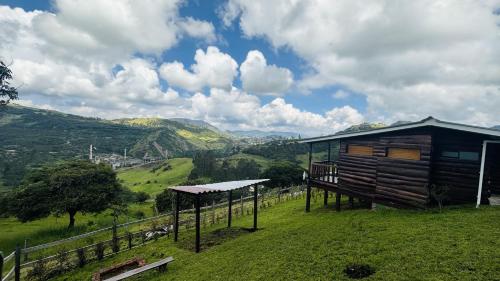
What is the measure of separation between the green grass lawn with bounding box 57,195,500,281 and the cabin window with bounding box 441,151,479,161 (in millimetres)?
2476

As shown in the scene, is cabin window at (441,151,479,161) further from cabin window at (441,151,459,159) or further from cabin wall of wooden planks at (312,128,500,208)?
cabin wall of wooden planks at (312,128,500,208)

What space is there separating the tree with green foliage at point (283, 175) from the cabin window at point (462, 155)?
53188 mm

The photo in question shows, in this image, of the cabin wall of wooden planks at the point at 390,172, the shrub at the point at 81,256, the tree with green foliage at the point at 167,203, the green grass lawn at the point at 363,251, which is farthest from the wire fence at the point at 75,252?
the tree with green foliage at the point at 167,203

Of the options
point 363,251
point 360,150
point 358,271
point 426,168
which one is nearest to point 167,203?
point 360,150

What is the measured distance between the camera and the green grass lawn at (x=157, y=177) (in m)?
94.9

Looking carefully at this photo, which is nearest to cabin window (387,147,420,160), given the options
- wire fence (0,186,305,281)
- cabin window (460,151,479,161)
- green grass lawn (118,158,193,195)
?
cabin window (460,151,479,161)

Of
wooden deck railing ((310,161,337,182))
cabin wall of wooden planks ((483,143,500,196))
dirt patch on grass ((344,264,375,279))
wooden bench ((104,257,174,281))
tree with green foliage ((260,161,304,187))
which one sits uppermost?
cabin wall of wooden planks ((483,143,500,196))

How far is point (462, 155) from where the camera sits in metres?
15.0

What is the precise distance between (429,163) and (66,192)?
110ft

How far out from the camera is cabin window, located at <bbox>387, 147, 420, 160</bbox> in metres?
16.0

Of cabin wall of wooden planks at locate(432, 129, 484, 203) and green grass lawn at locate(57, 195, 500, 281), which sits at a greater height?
cabin wall of wooden planks at locate(432, 129, 484, 203)

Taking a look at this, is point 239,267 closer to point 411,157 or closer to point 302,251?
point 302,251

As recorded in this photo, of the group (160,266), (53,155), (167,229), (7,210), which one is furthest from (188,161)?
(160,266)

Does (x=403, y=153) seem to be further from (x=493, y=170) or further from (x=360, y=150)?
(x=493, y=170)
